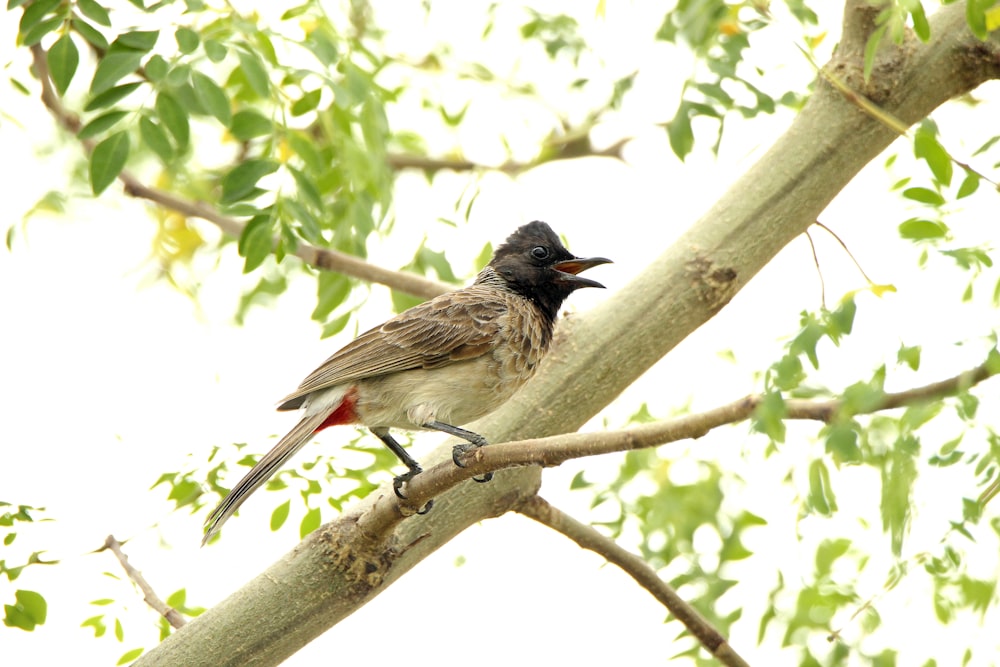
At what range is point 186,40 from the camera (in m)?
3.25

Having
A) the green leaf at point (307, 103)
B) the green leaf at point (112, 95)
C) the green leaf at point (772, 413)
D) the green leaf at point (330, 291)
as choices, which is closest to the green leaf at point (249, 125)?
the green leaf at point (307, 103)

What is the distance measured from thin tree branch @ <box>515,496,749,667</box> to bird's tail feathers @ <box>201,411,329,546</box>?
768 millimetres

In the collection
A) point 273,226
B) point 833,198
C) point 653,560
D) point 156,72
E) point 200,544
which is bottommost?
point 653,560

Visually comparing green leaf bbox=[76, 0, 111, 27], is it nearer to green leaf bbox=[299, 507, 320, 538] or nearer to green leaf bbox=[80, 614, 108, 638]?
green leaf bbox=[299, 507, 320, 538]

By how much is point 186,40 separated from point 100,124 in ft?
1.08

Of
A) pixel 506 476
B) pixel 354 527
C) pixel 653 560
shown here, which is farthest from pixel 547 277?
pixel 354 527

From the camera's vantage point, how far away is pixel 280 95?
3.62 meters

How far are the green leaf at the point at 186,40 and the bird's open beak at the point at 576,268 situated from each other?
6.11 feet

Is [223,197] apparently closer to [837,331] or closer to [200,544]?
[200,544]

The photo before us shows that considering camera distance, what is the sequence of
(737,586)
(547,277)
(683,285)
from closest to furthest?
(683,285) < (737,586) < (547,277)

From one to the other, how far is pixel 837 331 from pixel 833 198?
1.01m

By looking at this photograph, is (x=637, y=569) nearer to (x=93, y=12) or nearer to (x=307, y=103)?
(x=307, y=103)

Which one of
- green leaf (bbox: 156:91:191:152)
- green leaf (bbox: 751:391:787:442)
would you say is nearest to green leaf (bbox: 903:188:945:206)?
green leaf (bbox: 751:391:787:442)

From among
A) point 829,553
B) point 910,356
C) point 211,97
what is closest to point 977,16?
point 910,356
